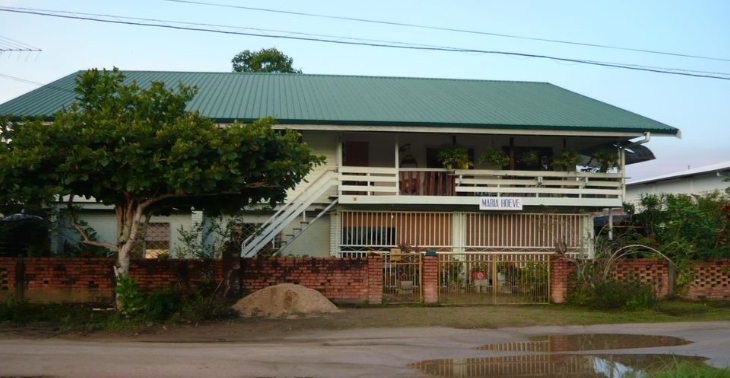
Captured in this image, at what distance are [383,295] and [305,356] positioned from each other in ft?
21.6

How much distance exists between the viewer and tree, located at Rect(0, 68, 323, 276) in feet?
40.4

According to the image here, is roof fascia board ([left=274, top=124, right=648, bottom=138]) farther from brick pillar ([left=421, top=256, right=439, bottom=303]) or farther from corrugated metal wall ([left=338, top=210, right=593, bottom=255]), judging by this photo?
brick pillar ([left=421, top=256, right=439, bottom=303])

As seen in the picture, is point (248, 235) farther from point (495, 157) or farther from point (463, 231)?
point (495, 157)

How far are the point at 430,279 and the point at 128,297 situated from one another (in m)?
7.22

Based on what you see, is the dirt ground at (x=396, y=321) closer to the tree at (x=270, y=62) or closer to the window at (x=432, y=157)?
the window at (x=432, y=157)

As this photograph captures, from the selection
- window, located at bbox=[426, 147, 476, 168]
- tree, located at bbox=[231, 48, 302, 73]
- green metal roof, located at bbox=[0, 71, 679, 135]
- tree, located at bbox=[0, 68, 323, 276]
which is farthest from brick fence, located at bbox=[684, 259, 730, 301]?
tree, located at bbox=[231, 48, 302, 73]

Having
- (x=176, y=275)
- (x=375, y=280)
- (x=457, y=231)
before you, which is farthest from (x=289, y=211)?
(x=457, y=231)

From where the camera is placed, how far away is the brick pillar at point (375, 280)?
16.5 metres

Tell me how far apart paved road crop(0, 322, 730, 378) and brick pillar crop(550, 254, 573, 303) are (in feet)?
11.1

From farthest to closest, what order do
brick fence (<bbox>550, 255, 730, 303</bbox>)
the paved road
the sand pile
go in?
1. brick fence (<bbox>550, 255, 730, 303</bbox>)
2. the sand pile
3. the paved road

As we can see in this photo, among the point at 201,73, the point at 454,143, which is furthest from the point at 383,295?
the point at 201,73

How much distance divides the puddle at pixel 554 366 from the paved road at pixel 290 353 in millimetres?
400

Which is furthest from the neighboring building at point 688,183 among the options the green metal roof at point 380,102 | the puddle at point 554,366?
the puddle at point 554,366

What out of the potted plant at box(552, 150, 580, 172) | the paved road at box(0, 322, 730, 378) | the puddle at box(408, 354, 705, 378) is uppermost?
the potted plant at box(552, 150, 580, 172)
